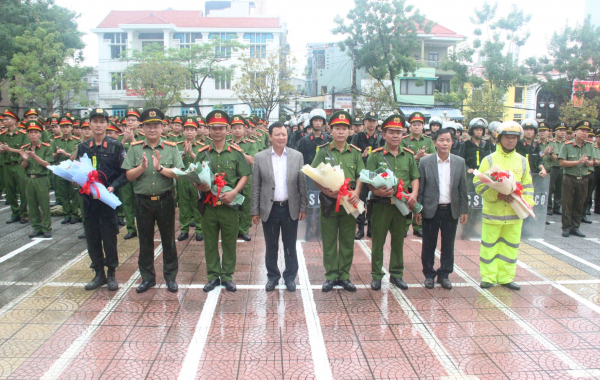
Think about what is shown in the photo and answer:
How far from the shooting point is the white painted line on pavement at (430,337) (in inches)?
149

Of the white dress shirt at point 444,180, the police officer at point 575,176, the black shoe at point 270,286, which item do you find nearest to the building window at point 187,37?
the police officer at point 575,176

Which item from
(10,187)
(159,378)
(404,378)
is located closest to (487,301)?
(404,378)

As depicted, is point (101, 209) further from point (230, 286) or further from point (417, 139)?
point (417, 139)

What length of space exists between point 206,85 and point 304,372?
45.0m

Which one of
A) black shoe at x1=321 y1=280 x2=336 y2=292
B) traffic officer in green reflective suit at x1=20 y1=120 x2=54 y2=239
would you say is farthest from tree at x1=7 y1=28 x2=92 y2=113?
black shoe at x1=321 y1=280 x2=336 y2=292

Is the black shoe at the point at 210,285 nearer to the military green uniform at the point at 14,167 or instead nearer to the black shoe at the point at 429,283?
the black shoe at the point at 429,283

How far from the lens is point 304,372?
12.3 ft

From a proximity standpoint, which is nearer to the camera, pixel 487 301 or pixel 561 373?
pixel 561 373

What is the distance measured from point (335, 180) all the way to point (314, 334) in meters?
1.65

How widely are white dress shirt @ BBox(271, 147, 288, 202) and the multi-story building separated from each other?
38624 mm

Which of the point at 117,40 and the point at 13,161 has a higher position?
the point at 117,40

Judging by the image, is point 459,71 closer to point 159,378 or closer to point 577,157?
point 577,157

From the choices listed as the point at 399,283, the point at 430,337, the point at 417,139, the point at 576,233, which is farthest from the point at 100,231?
the point at 576,233

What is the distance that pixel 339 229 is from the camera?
5602 mm
